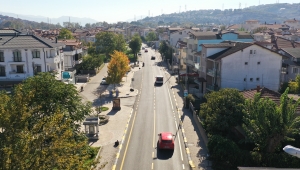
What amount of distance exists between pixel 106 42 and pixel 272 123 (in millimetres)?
71200

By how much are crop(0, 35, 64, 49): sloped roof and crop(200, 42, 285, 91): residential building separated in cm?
2791

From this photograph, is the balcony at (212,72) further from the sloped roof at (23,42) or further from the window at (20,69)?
the window at (20,69)

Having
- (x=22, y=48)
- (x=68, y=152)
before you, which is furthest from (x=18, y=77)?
(x=68, y=152)

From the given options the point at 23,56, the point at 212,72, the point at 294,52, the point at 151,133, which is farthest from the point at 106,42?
the point at 151,133

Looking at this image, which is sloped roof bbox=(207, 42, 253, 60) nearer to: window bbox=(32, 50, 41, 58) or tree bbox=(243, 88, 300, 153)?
tree bbox=(243, 88, 300, 153)

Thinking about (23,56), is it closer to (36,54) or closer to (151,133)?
(36,54)

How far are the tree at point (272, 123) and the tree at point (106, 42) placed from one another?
224ft

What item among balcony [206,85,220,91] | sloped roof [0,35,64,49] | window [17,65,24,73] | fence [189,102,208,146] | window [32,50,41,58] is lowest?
fence [189,102,208,146]

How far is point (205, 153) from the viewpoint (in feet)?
87.8

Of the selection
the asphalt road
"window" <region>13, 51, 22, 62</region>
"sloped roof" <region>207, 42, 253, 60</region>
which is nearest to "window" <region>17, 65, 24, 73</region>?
"window" <region>13, 51, 22, 62</region>

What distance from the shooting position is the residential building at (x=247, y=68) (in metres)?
43.0

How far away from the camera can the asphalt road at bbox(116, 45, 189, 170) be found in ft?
81.6

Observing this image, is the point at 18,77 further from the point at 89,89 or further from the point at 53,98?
the point at 53,98

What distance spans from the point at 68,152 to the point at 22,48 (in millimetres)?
38406
